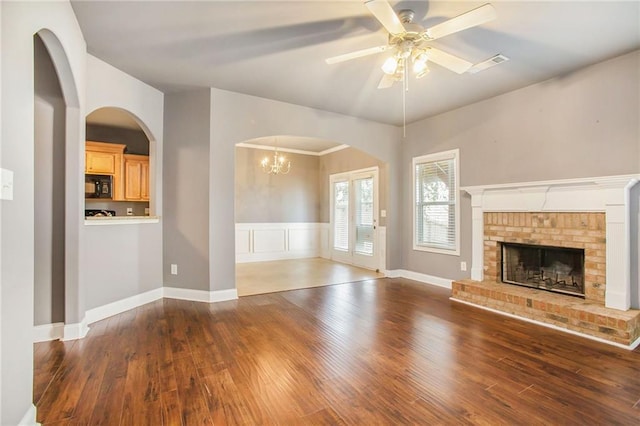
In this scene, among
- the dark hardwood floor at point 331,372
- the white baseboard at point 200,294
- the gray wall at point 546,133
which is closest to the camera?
the dark hardwood floor at point 331,372

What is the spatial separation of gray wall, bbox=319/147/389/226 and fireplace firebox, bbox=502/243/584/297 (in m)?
2.22

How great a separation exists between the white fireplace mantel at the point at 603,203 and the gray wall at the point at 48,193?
4.95 meters

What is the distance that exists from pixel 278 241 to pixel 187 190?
3751mm

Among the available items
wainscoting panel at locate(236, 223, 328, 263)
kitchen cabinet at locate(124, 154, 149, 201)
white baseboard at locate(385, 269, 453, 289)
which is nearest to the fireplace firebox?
white baseboard at locate(385, 269, 453, 289)

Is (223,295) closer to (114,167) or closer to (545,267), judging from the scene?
(114,167)

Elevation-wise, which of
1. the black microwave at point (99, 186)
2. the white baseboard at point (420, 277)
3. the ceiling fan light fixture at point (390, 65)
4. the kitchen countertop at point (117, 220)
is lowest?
the white baseboard at point (420, 277)

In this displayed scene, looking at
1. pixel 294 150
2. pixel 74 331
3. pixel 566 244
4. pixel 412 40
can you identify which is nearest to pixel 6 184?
pixel 74 331

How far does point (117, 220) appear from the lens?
3.42 m

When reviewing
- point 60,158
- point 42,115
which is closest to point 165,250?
point 60,158

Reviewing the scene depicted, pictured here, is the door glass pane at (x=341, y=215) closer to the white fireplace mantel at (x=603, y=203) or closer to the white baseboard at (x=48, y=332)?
the white fireplace mantel at (x=603, y=203)

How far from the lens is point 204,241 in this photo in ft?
13.2

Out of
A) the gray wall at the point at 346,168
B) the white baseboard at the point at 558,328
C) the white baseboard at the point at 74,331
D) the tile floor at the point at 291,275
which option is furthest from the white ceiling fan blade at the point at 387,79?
the white baseboard at the point at 74,331

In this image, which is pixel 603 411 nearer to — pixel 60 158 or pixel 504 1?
pixel 504 1

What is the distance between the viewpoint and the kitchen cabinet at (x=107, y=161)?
5328mm
